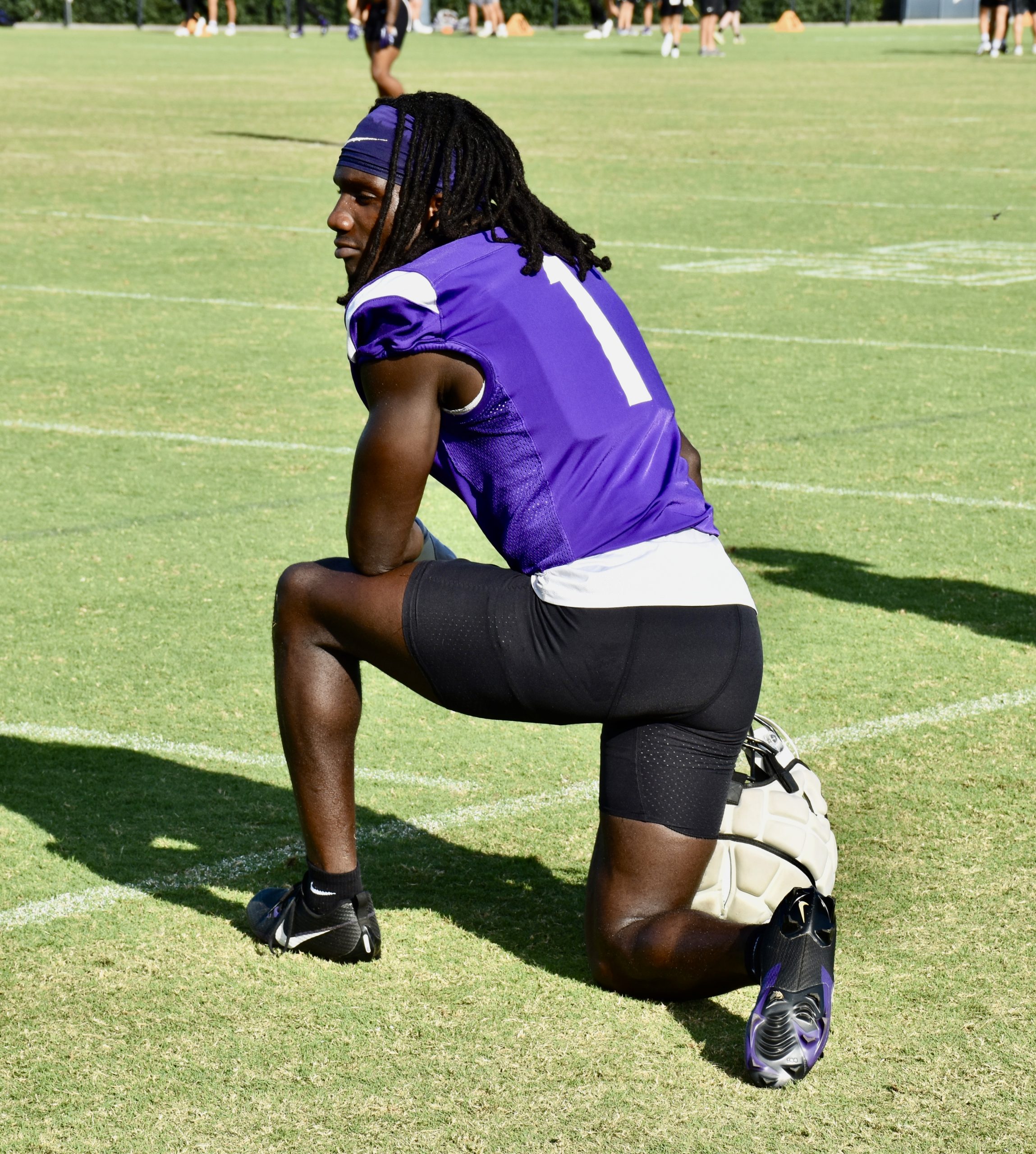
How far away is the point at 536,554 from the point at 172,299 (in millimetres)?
9765

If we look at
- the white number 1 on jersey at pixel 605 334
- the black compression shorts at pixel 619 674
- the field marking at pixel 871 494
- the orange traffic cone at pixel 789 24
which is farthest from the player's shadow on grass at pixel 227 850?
the orange traffic cone at pixel 789 24

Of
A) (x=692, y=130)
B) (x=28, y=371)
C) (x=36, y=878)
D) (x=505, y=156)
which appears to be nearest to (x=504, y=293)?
(x=505, y=156)

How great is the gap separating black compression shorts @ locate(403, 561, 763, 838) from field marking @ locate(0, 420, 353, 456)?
16.5 feet

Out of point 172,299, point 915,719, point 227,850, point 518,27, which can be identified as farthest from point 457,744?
point 518,27

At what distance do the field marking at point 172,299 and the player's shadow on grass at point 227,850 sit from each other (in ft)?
25.6

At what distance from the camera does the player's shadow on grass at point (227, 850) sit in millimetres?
4168

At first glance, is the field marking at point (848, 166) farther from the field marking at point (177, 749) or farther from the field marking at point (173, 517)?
the field marking at point (177, 749)

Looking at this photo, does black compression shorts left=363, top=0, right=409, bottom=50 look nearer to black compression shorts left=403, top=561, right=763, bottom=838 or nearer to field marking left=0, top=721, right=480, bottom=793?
field marking left=0, top=721, right=480, bottom=793

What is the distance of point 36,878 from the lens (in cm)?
433

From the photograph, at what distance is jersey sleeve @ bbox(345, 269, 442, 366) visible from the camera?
141 inches

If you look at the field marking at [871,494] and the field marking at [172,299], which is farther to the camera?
the field marking at [172,299]

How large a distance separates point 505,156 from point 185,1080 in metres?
1.92

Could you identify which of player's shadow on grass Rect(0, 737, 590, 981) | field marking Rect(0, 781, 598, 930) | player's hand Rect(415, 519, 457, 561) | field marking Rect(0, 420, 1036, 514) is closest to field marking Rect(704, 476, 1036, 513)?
field marking Rect(0, 420, 1036, 514)

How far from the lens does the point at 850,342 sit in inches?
449
